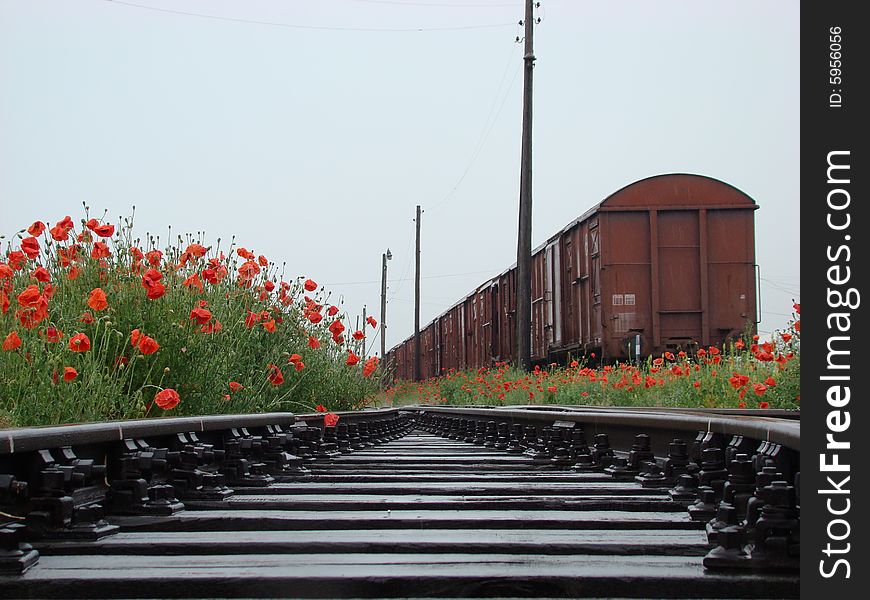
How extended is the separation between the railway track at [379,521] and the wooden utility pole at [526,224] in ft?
45.2

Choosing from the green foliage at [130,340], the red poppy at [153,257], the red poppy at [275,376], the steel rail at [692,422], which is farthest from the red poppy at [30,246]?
the steel rail at [692,422]

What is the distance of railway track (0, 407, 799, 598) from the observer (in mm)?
2703

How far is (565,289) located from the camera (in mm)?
20344

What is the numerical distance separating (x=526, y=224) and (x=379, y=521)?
53.3 feet

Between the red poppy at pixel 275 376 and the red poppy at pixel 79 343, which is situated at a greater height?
the red poppy at pixel 79 343

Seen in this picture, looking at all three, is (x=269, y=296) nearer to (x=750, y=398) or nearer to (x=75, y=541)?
(x=750, y=398)

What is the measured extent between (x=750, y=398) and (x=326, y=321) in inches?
184

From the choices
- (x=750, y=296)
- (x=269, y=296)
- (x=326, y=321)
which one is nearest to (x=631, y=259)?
(x=750, y=296)

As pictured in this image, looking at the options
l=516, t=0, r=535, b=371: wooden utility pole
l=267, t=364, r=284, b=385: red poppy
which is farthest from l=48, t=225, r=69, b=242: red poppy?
l=516, t=0, r=535, b=371: wooden utility pole

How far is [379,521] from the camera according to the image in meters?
3.72

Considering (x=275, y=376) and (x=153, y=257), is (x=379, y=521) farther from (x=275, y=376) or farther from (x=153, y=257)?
(x=275, y=376)

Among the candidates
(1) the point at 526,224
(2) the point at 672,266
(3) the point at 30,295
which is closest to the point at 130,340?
(3) the point at 30,295

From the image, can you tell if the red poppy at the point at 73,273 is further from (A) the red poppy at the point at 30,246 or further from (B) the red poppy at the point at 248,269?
(B) the red poppy at the point at 248,269

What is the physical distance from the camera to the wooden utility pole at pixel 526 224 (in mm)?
19516
